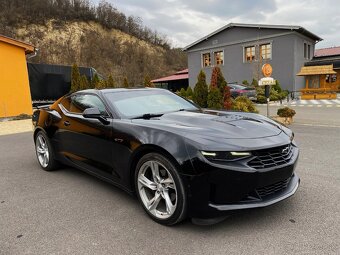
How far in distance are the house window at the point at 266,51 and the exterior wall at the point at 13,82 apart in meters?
20.2

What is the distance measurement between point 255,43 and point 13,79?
2096 centimetres

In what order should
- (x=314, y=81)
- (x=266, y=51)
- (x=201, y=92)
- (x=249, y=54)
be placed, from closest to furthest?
1. (x=201, y=92)
2. (x=314, y=81)
3. (x=266, y=51)
4. (x=249, y=54)

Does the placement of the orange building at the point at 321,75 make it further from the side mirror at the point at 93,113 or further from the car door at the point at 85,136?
the side mirror at the point at 93,113

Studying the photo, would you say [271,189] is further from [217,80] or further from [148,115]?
[217,80]

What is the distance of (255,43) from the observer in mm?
27344

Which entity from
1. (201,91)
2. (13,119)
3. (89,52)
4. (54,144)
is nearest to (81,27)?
(89,52)

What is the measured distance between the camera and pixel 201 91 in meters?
12.0

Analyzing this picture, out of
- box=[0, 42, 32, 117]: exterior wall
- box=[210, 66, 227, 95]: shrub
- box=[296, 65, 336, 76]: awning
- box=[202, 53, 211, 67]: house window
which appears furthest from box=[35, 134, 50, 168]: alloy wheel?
box=[202, 53, 211, 67]: house window

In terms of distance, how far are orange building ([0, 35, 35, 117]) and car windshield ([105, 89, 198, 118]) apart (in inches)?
496

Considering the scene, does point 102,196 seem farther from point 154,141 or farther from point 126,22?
point 126,22

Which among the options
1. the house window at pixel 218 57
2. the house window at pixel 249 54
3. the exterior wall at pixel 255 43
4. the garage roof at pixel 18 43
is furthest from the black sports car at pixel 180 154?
Result: the house window at pixel 218 57

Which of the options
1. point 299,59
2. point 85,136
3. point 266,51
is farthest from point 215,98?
point 299,59

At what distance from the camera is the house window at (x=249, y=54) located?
91.4 ft

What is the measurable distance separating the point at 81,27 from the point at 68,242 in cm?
4643
